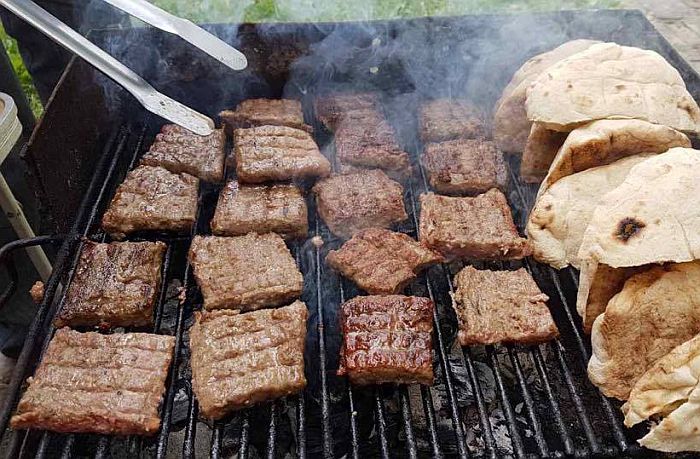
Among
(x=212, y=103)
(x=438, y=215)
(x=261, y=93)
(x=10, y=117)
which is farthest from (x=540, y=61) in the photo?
(x=10, y=117)

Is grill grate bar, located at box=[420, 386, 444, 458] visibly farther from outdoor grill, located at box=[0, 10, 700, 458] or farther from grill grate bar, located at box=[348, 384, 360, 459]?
grill grate bar, located at box=[348, 384, 360, 459]

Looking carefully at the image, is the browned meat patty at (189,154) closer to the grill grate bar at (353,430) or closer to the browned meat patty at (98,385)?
the browned meat patty at (98,385)

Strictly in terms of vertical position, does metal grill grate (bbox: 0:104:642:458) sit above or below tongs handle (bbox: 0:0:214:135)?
below

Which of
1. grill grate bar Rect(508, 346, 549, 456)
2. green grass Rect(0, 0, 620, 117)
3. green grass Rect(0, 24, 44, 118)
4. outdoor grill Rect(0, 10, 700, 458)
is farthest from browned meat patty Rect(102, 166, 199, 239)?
green grass Rect(0, 24, 44, 118)

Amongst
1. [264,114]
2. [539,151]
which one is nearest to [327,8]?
[264,114]

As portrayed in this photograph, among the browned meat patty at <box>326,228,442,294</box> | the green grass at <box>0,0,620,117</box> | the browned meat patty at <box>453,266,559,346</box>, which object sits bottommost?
the browned meat patty at <box>453,266,559,346</box>

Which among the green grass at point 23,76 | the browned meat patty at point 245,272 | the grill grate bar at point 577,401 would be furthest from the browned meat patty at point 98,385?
the green grass at point 23,76

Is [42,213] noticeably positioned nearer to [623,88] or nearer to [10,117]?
[10,117]
